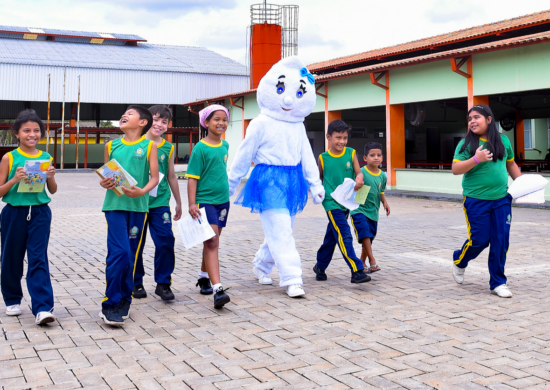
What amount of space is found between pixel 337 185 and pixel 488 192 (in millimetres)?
1407

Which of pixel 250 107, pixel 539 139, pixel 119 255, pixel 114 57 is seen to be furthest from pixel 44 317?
pixel 114 57

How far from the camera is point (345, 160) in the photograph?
20.1ft

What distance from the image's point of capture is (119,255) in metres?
4.51

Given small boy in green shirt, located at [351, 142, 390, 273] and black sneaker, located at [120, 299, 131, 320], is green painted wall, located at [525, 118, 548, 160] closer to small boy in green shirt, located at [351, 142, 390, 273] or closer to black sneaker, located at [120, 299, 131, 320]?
small boy in green shirt, located at [351, 142, 390, 273]

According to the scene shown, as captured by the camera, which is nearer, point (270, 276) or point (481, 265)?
point (270, 276)

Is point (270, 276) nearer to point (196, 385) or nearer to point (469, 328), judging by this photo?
point (469, 328)

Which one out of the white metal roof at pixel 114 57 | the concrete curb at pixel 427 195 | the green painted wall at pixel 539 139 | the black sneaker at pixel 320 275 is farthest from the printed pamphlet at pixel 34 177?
the white metal roof at pixel 114 57

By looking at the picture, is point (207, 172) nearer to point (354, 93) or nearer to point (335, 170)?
point (335, 170)

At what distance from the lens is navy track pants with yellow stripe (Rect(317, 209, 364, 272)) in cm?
585

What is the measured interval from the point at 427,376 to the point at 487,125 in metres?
2.78

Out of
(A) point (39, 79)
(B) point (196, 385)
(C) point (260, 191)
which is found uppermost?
(A) point (39, 79)

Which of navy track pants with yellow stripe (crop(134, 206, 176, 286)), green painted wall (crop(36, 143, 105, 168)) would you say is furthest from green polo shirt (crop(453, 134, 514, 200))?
green painted wall (crop(36, 143, 105, 168))

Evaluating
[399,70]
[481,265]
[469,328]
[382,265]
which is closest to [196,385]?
[469,328]

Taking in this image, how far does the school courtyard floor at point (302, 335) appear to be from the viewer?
343cm
